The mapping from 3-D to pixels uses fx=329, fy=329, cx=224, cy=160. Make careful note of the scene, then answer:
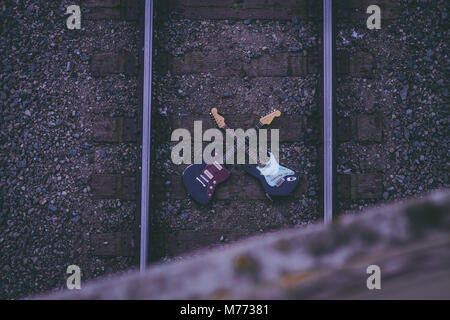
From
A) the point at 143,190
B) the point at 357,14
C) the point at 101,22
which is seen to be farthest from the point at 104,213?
the point at 357,14

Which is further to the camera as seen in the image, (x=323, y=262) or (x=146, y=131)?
(x=146, y=131)

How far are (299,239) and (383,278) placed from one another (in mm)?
236

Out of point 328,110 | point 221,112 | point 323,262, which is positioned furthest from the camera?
point 221,112

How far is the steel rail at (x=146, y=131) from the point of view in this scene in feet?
8.45

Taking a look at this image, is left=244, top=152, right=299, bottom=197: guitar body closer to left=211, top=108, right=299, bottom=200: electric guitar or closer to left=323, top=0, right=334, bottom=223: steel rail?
left=211, top=108, right=299, bottom=200: electric guitar

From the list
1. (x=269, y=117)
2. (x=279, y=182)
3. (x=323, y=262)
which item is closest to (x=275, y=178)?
(x=279, y=182)

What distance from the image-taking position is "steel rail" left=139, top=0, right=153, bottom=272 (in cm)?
258

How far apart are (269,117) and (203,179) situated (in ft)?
2.42

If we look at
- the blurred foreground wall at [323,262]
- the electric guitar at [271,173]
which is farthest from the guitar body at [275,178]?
the blurred foreground wall at [323,262]

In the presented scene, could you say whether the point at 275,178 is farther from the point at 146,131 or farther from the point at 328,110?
the point at 146,131

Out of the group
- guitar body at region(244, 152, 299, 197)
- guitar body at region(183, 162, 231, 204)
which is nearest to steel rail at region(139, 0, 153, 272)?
guitar body at region(183, 162, 231, 204)

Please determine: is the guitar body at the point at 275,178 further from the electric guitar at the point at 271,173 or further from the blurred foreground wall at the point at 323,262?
the blurred foreground wall at the point at 323,262

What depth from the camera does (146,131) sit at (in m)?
2.61

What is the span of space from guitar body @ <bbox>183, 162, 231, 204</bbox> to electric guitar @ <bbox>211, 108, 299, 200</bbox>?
220 mm
